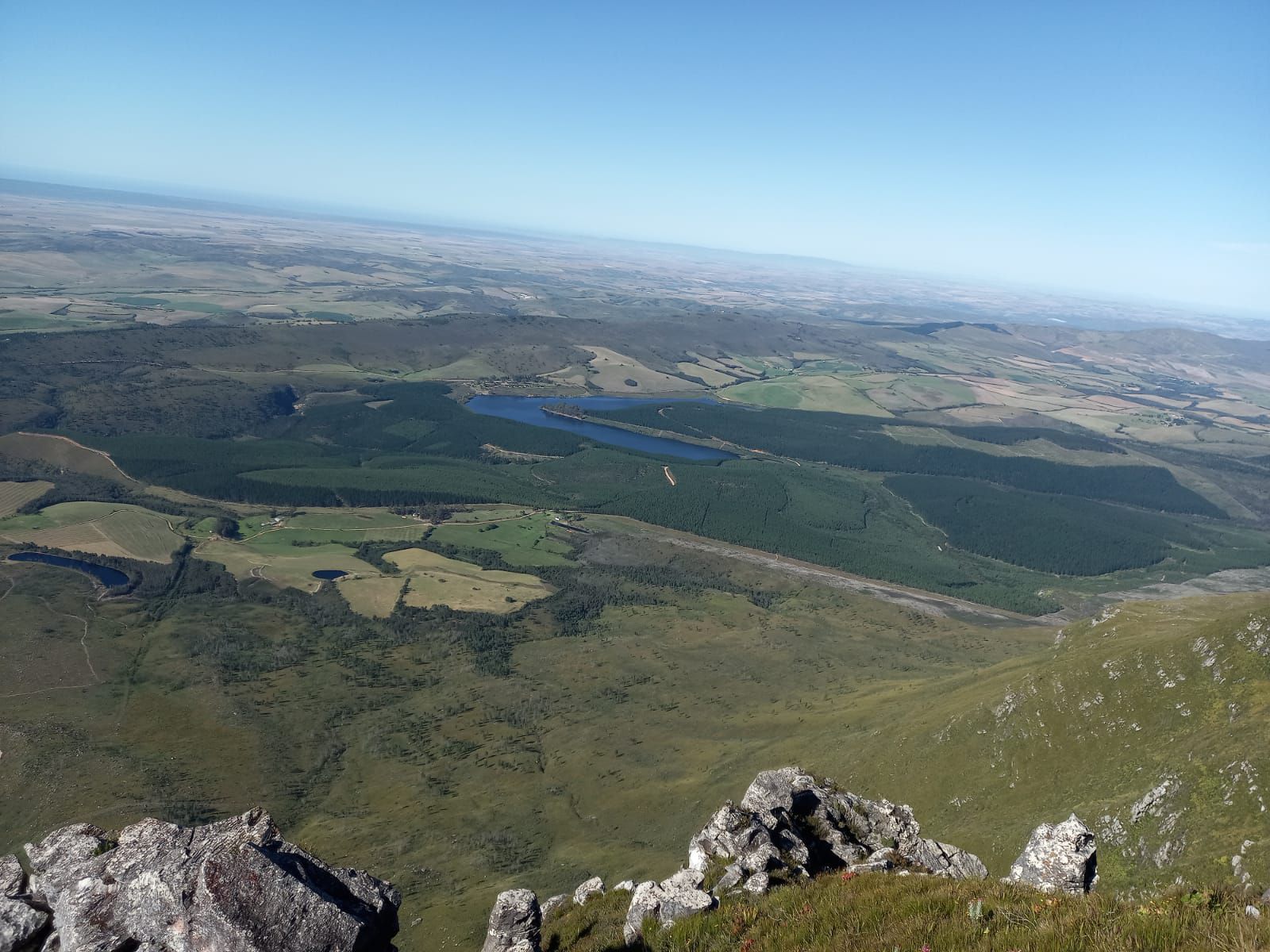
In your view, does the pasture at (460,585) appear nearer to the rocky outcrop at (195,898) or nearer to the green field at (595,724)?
the green field at (595,724)

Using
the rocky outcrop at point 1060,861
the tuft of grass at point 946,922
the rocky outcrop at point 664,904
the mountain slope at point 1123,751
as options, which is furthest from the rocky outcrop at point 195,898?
the mountain slope at point 1123,751

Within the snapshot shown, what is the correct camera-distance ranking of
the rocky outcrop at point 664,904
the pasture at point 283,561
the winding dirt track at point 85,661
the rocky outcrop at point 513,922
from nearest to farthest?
the rocky outcrop at point 664,904, the rocky outcrop at point 513,922, the winding dirt track at point 85,661, the pasture at point 283,561

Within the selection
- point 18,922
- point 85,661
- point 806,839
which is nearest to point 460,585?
point 85,661

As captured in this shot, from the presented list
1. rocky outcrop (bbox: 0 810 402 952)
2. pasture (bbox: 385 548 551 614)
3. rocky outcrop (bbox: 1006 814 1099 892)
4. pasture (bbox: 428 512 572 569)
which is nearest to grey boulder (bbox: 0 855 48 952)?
rocky outcrop (bbox: 0 810 402 952)

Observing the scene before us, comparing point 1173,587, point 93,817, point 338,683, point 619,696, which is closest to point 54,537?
point 338,683

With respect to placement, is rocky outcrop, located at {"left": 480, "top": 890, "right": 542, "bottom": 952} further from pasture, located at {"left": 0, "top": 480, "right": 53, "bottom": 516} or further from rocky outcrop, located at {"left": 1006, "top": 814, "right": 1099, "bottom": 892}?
pasture, located at {"left": 0, "top": 480, "right": 53, "bottom": 516}

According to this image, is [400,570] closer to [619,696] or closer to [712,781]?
[619,696]

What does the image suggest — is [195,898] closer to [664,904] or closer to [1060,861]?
[664,904]
